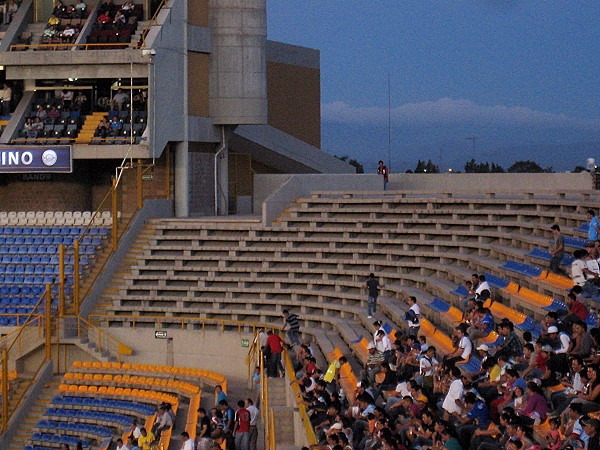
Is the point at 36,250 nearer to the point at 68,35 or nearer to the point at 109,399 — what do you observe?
the point at 109,399

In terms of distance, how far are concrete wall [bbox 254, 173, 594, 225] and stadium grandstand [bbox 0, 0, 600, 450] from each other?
8 centimetres

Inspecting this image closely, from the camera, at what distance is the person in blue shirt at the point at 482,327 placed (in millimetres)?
16984

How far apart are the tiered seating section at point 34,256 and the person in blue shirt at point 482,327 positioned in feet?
48.1

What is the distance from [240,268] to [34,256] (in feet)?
18.8

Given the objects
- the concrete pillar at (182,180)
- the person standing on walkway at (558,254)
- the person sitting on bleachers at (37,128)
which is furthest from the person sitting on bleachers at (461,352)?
the person sitting on bleachers at (37,128)

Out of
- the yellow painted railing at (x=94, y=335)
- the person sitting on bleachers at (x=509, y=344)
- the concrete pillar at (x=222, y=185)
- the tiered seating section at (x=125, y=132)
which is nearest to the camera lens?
the person sitting on bleachers at (x=509, y=344)

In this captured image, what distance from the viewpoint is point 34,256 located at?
1200 inches

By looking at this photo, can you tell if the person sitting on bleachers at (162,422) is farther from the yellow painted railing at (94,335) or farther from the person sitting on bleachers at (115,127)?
the person sitting on bleachers at (115,127)

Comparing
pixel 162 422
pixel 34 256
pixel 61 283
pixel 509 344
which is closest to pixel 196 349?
pixel 61 283

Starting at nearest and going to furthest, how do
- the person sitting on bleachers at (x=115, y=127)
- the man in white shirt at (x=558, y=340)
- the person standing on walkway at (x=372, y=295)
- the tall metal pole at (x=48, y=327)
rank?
the man in white shirt at (x=558, y=340) → the person standing on walkway at (x=372, y=295) → the tall metal pole at (x=48, y=327) → the person sitting on bleachers at (x=115, y=127)

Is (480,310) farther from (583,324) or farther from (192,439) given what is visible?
(192,439)

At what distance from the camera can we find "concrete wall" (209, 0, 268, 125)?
33.7m

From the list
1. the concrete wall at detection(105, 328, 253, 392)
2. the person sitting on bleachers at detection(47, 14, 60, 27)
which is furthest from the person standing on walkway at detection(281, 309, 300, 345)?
the person sitting on bleachers at detection(47, 14, 60, 27)

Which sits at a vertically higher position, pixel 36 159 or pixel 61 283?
pixel 36 159
